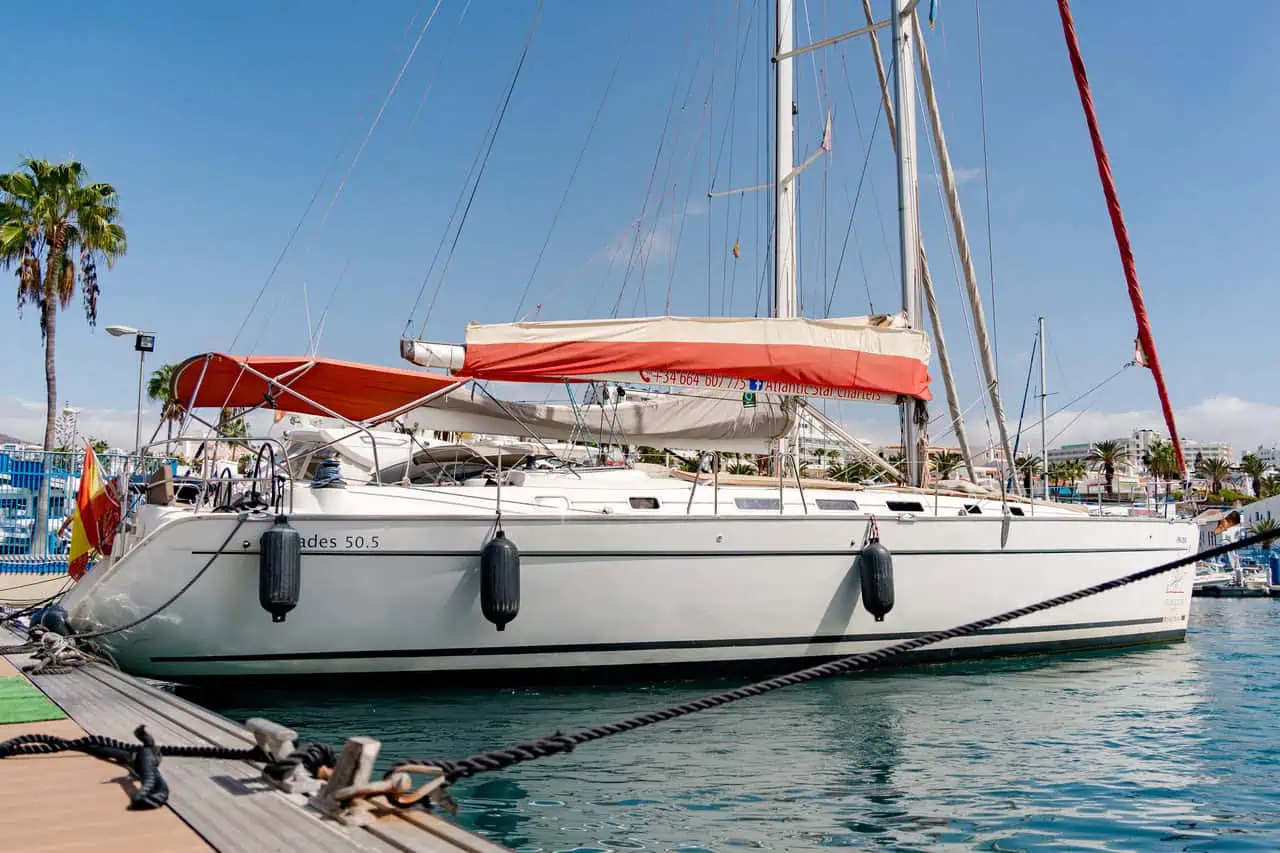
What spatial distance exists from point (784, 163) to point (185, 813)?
12.2 meters

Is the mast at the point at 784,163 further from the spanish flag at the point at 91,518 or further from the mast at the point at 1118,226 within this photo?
the spanish flag at the point at 91,518

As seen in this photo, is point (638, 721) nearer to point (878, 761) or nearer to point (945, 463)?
point (878, 761)

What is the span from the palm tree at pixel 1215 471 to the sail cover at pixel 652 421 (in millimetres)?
63297

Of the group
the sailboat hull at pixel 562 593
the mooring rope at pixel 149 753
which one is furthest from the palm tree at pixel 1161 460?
the mooring rope at pixel 149 753

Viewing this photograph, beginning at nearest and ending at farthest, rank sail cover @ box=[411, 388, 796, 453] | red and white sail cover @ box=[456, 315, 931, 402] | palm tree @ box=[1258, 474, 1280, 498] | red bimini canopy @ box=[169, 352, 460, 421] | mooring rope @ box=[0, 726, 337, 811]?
mooring rope @ box=[0, 726, 337, 811]
red bimini canopy @ box=[169, 352, 460, 421]
red and white sail cover @ box=[456, 315, 931, 402]
sail cover @ box=[411, 388, 796, 453]
palm tree @ box=[1258, 474, 1280, 498]

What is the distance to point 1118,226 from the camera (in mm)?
8695

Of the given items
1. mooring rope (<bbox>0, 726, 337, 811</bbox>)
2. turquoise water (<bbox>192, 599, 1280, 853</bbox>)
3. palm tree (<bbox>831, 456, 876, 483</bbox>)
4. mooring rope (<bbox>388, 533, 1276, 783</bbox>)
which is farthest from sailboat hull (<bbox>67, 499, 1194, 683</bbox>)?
mooring rope (<bbox>388, 533, 1276, 783</bbox>)

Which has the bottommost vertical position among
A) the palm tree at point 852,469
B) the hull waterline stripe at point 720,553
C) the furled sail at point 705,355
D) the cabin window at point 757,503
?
the hull waterline stripe at point 720,553

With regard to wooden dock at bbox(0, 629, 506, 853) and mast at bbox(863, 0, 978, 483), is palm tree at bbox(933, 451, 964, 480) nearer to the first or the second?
mast at bbox(863, 0, 978, 483)

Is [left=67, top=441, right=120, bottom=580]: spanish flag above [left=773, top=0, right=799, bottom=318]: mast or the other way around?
the other way around

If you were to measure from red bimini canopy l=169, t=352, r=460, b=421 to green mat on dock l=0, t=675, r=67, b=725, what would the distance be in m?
2.77

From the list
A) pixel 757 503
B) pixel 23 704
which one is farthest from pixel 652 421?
pixel 23 704

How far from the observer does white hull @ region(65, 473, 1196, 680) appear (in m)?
7.38

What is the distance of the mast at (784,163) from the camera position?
521 inches
